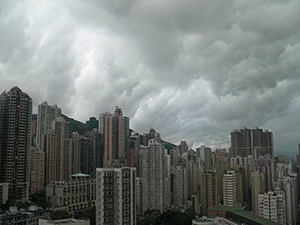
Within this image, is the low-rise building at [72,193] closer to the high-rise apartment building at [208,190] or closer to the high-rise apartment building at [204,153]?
the high-rise apartment building at [208,190]

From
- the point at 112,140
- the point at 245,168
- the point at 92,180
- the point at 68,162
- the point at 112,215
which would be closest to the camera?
the point at 112,215

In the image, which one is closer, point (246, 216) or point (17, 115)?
point (246, 216)

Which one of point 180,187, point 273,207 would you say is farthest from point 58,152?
point 273,207

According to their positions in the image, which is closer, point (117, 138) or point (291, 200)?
point (291, 200)

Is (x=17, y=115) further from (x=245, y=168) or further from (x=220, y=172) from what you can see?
(x=245, y=168)

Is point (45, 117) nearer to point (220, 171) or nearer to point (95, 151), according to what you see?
point (95, 151)

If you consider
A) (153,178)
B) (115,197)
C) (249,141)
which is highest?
(249,141)

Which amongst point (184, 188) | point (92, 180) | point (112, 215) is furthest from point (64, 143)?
point (112, 215)
